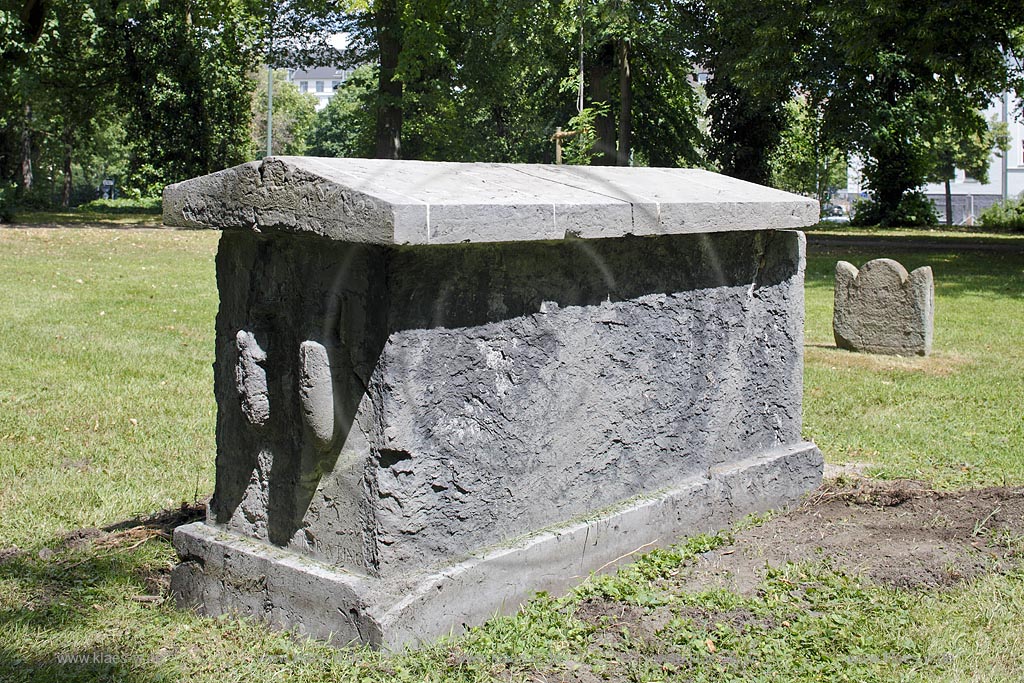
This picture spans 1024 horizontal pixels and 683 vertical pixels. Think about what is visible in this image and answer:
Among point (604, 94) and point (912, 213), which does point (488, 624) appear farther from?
point (912, 213)

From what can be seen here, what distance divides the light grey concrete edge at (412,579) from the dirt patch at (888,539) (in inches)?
11.6

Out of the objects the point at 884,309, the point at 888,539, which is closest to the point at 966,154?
the point at 884,309

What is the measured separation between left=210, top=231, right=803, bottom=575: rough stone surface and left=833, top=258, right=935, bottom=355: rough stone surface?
609cm

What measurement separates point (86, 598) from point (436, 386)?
161cm

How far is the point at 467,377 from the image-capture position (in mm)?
3693

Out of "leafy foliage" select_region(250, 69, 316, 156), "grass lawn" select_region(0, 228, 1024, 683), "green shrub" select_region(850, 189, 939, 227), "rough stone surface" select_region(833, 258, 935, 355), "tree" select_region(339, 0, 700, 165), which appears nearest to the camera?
"grass lawn" select_region(0, 228, 1024, 683)

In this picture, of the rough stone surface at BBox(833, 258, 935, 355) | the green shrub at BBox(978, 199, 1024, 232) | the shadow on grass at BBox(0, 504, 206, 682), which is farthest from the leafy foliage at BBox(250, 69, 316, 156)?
the shadow on grass at BBox(0, 504, 206, 682)

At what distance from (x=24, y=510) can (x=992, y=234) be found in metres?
26.7

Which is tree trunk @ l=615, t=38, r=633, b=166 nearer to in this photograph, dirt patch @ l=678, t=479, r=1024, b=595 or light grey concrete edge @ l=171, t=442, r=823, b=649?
dirt patch @ l=678, t=479, r=1024, b=595

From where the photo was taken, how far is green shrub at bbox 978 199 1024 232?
28484mm

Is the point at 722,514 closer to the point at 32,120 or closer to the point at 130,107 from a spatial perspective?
the point at 130,107

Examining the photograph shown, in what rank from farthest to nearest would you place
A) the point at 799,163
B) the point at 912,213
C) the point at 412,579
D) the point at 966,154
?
the point at 799,163, the point at 966,154, the point at 912,213, the point at 412,579

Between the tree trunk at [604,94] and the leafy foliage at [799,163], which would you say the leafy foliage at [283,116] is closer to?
the leafy foliage at [799,163]

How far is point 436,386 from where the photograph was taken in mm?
3586
